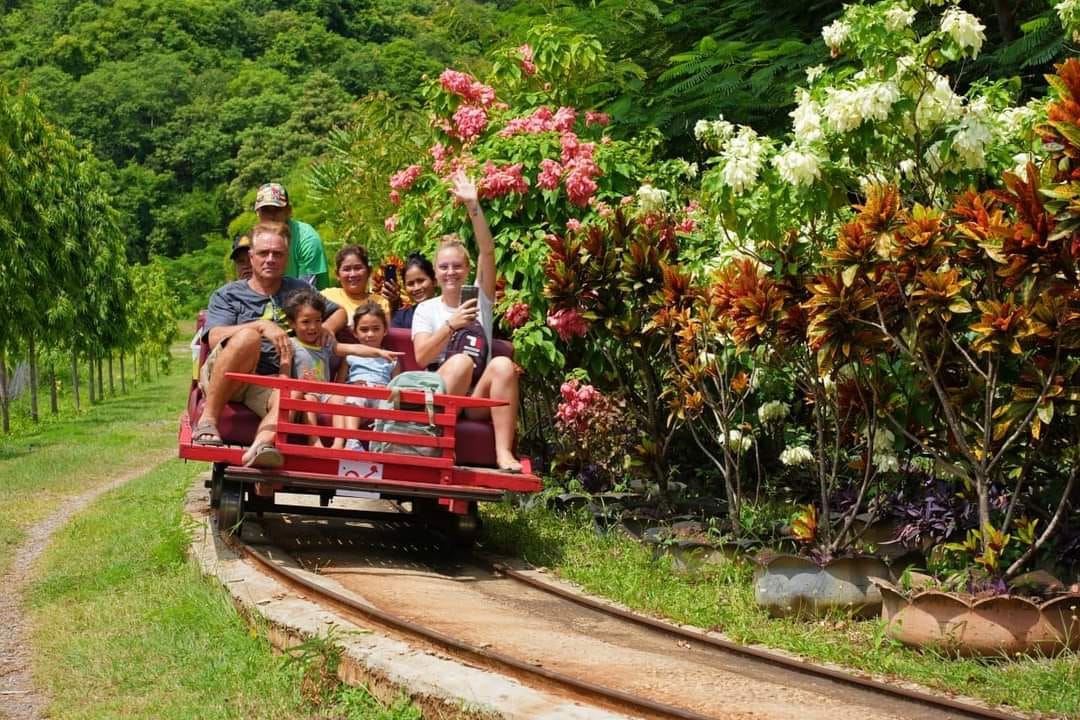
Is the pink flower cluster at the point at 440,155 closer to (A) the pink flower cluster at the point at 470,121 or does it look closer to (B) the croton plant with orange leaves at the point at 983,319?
(A) the pink flower cluster at the point at 470,121

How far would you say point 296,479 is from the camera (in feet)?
27.8

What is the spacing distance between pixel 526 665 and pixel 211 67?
12399 centimetres

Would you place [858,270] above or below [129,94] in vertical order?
below

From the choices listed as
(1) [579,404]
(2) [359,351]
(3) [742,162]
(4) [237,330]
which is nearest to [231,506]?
(4) [237,330]

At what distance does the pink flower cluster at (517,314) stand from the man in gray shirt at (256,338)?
184 cm

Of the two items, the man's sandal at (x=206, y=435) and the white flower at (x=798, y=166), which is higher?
the white flower at (x=798, y=166)

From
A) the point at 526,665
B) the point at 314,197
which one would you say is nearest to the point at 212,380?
the point at 526,665

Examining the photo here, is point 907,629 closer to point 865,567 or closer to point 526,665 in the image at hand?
point 865,567

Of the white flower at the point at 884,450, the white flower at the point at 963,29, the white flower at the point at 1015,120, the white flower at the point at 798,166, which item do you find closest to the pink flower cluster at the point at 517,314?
the white flower at the point at 884,450

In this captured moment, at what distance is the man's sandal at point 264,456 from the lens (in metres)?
8.41

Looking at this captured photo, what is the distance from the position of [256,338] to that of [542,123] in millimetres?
3914

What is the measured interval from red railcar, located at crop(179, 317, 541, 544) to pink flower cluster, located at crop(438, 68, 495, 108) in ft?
14.8

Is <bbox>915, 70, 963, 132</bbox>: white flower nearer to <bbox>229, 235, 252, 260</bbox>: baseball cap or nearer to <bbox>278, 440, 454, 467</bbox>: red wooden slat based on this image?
<bbox>278, 440, 454, 467</bbox>: red wooden slat

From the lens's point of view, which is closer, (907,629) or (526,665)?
(526,665)
